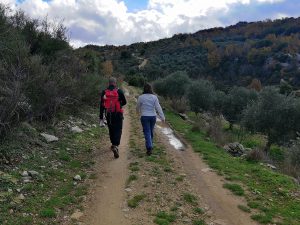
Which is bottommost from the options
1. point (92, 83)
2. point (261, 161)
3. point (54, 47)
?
point (261, 161)

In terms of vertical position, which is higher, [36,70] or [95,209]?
[36,70]

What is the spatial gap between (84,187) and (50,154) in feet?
8.30

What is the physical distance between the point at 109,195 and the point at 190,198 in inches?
65.1

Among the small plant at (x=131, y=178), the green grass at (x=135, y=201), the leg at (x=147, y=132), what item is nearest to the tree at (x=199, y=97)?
the leg at (x=147, y=132)

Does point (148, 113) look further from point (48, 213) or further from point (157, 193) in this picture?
point (48, 213)

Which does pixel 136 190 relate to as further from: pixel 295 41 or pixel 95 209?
pixel 295 41

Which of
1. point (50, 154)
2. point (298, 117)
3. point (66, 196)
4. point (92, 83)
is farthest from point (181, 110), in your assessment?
point (66, 196)

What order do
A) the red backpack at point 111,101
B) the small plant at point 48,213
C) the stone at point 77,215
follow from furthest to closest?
the red backpack at point 111,101 < the stone at point 77,215 < the small plant at point 48,213

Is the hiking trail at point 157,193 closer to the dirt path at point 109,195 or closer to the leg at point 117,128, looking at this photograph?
the dirt path at point 109,195

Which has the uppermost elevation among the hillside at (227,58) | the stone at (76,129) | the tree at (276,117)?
the hillside at (227,58)

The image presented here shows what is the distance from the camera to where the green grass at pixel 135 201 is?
24.6 ft

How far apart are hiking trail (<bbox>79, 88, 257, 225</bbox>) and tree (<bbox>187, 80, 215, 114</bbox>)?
2349 centimetres

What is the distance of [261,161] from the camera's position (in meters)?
13.4

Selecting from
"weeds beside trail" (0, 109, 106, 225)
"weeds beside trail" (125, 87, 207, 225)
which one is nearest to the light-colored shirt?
"weeds beside trail" (125, 87, 207, 225)
